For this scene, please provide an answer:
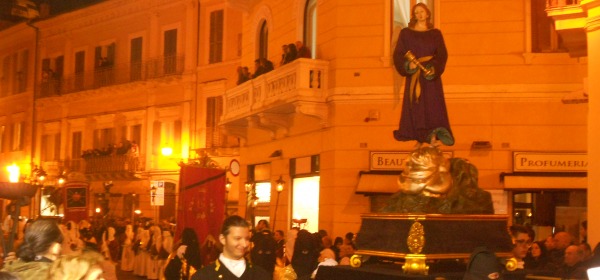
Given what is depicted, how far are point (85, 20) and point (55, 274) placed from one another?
138ft

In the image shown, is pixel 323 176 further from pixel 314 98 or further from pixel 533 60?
pixel 533 60

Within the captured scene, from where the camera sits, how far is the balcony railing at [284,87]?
74.3 feet

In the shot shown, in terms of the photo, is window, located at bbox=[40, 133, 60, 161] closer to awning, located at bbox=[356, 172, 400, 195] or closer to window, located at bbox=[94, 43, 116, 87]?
window, located at bbox=[94, 43, 116, 87]

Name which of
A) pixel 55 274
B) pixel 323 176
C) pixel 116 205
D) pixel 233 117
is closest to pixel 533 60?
pixel 323 176

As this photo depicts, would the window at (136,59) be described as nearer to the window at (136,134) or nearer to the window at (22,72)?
the window at (136,134)

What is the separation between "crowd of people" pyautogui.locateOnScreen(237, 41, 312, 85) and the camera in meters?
23.5

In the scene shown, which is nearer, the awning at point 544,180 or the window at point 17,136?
the awning at point 544,180

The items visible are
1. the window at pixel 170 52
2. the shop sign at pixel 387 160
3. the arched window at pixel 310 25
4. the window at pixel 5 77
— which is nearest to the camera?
the shop sign at pixel 387 160

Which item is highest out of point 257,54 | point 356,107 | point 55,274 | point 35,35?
point 35,35

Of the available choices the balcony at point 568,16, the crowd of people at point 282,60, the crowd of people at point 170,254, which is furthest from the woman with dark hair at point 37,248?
the crowd of people at point 282,60

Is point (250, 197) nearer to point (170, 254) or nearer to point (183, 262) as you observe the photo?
point (170, 254)

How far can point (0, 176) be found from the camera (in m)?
52.9

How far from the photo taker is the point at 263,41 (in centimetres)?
2823

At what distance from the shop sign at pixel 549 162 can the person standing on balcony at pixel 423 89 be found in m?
9.91
